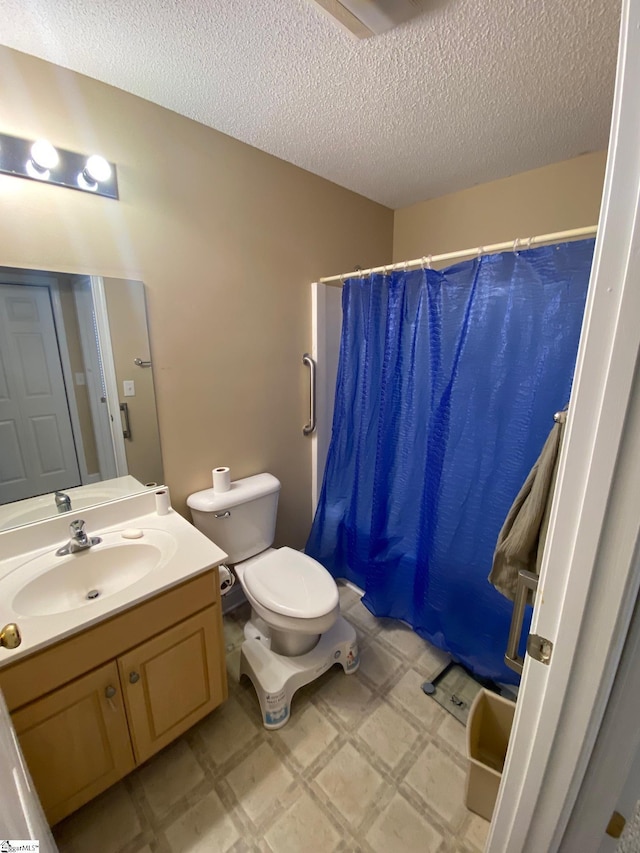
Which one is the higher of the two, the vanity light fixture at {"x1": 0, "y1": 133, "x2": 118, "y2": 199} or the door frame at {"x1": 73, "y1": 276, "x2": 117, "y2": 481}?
the vanity light fixture at {"x1": 0, "y1": 133, "x2": 118, "y2": 199}

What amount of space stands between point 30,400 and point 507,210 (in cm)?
231

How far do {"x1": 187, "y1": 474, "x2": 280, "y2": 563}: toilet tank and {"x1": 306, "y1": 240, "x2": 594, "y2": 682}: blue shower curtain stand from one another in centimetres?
44

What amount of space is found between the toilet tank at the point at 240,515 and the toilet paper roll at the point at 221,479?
2 centimetres

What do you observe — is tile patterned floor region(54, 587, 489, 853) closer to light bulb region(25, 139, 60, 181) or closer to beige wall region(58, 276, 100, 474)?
beige wall region(58, 276, 100, 474)

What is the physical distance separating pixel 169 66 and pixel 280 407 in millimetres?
1368

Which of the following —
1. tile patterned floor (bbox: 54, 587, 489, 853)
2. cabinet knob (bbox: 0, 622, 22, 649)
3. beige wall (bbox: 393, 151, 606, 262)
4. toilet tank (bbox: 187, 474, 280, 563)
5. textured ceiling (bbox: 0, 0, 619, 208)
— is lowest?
tile patterned floor (bbox: 54, 587, 489, 853)

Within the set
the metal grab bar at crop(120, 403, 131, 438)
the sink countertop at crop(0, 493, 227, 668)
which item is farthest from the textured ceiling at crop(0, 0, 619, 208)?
the sink countertop at crop(0, 493, 227, 668)

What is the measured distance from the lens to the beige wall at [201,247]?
1.17 meters

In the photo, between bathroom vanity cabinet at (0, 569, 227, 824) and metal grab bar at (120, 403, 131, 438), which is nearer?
bathroom vanity cabinet at (0, 569, 227, 824)

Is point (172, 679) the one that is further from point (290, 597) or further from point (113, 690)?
point (290, 597)

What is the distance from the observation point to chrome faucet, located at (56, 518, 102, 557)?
1216mm

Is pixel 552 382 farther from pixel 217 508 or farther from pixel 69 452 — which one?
pixel 69 452

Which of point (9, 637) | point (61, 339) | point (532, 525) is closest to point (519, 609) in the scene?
point (532, 525)

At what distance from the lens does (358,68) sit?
113 cm
